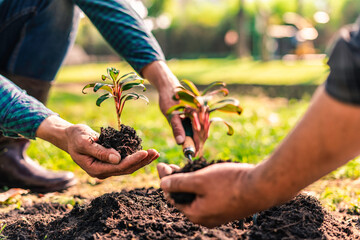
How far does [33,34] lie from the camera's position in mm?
3330

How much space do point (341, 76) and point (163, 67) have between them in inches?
65.1

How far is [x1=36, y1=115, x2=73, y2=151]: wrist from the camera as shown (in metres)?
2.12

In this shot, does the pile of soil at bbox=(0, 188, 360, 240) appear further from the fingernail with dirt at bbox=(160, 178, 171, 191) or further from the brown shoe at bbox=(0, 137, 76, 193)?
the brown shoe at bbox=(0, 137, 76, 193)

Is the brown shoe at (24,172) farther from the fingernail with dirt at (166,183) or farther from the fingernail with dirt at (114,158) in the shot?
the fingernail with dirt at (166,183)

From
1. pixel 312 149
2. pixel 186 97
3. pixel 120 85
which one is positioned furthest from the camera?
pixel 120 85

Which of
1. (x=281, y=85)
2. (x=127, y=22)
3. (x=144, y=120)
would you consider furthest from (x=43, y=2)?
(x=281, y=85)

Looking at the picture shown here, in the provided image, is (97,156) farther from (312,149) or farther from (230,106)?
(312,149)

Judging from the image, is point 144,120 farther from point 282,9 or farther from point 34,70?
point 282,9

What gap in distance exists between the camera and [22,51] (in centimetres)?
332

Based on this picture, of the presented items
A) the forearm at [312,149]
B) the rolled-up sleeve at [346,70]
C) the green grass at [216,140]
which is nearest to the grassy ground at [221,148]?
the green grass at [216,140]

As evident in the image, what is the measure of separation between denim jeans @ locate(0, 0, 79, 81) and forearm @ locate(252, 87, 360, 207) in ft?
8.24

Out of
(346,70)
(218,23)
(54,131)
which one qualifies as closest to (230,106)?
(346,70)

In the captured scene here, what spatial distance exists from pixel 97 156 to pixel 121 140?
255mm

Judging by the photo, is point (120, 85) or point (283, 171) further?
point (120, 85)
